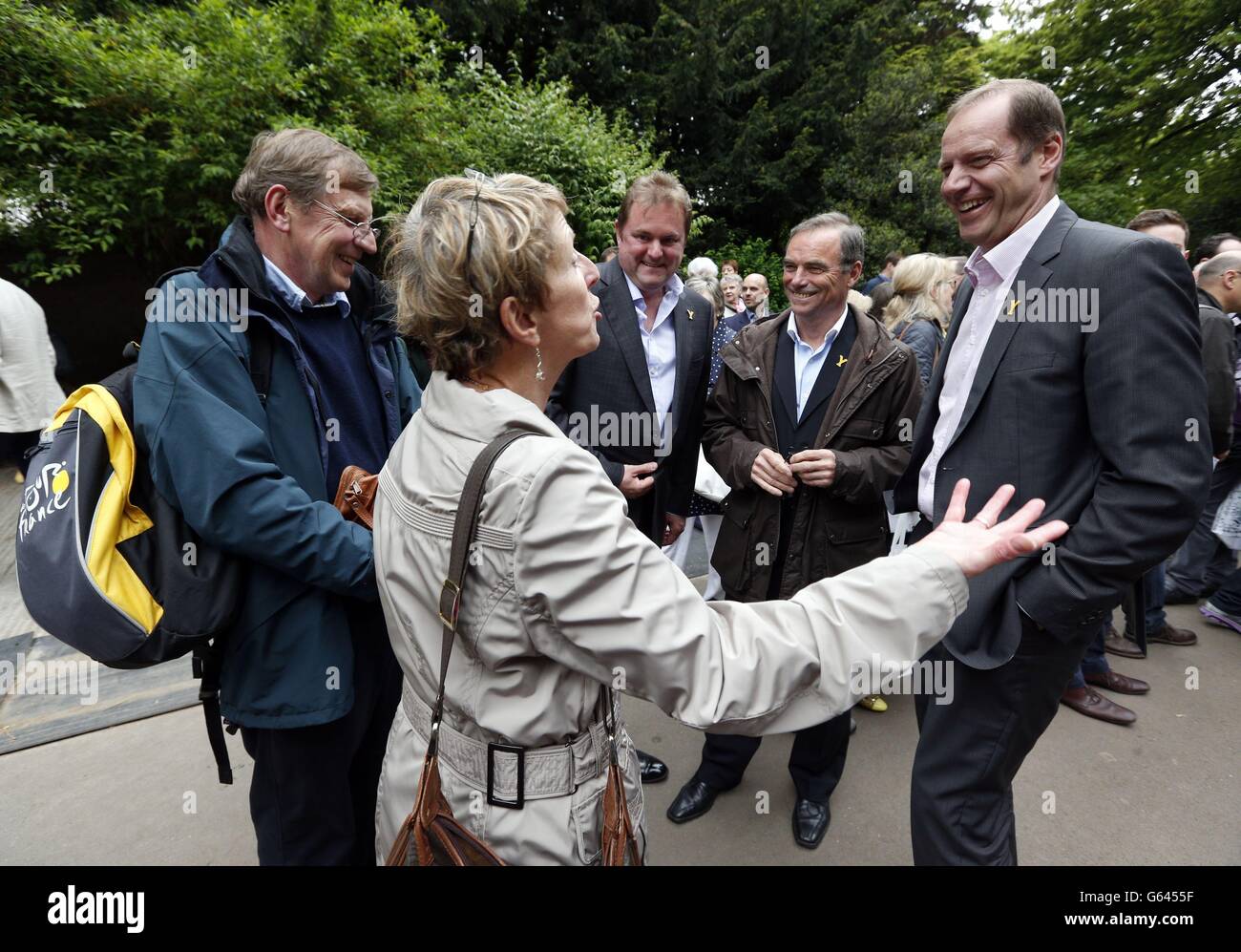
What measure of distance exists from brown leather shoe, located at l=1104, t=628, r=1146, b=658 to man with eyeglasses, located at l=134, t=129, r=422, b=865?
4376 mm

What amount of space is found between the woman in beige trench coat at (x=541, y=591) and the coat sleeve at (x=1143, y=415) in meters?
0.47

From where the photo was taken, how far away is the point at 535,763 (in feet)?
4.12

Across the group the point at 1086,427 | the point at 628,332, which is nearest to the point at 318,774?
the point at 628,332

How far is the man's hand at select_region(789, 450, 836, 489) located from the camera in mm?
2557

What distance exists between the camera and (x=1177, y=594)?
4.79 m

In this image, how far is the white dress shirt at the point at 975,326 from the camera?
187 centimetres

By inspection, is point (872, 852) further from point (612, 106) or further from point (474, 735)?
point (612, 106)

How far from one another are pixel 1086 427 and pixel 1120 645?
11.0 feet

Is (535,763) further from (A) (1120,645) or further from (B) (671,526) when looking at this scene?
(A) (1120,645)

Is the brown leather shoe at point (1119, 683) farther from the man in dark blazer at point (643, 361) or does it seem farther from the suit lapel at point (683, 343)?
the suit lapel at point (683, 343)

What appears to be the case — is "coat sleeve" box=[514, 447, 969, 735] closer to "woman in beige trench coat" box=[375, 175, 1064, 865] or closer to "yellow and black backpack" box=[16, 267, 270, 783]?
"woman in beige trench coat" box=[375, 175, 1064, 865]

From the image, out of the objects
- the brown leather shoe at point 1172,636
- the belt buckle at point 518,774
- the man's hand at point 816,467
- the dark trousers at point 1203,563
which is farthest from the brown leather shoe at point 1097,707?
the belt buckle at point 518,774

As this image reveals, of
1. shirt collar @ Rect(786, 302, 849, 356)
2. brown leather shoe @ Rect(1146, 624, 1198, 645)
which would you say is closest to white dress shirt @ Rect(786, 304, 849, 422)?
shirt collar @ Rect(786, 302, 849, 356)

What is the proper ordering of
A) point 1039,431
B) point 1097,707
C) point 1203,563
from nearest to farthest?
1. point 1039,431
2. point 1097,707
3. point 1203,563
